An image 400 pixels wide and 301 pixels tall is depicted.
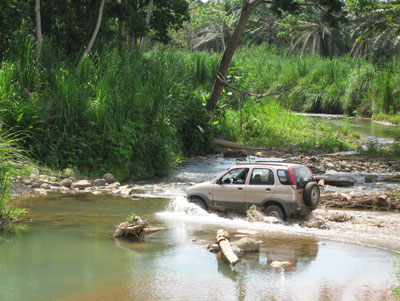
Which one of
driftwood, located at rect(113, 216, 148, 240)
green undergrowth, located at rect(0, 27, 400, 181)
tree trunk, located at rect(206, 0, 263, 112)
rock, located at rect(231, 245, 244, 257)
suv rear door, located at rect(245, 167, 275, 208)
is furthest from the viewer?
tree trunk, located at rect(206, 0, 263, 112)

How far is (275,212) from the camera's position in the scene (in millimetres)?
12352

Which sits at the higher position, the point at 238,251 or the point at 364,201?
the point at 238,251

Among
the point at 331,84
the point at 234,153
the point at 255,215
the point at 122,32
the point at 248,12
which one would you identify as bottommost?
the point at 234,153

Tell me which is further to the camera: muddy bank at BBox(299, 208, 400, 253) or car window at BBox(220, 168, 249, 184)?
car window at BBox(220, 168, 249, 184)

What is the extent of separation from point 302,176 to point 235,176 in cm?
161

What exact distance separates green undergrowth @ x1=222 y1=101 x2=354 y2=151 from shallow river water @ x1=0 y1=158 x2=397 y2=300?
12.6 metres

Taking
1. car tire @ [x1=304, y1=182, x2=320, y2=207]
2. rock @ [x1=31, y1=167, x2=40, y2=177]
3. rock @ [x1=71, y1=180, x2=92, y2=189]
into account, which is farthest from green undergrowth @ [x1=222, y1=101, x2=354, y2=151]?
car tire @ [x1=304, y1=182, x2=320, y2=207]

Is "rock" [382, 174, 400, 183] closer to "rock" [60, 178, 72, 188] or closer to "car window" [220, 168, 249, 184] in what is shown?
"car window" [220, 168, 249, 184]

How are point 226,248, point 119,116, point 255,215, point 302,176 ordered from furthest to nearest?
point 119,116, point 255,215, point 302,176, point 226,248

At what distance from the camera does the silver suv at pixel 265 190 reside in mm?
12117

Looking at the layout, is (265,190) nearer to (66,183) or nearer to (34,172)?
(66,183)

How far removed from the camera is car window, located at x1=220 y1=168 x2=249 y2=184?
1301 centimetres

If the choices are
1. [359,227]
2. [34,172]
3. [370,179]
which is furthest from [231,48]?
[359,227]

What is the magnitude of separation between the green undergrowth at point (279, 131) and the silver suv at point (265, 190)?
1100 centimetres
